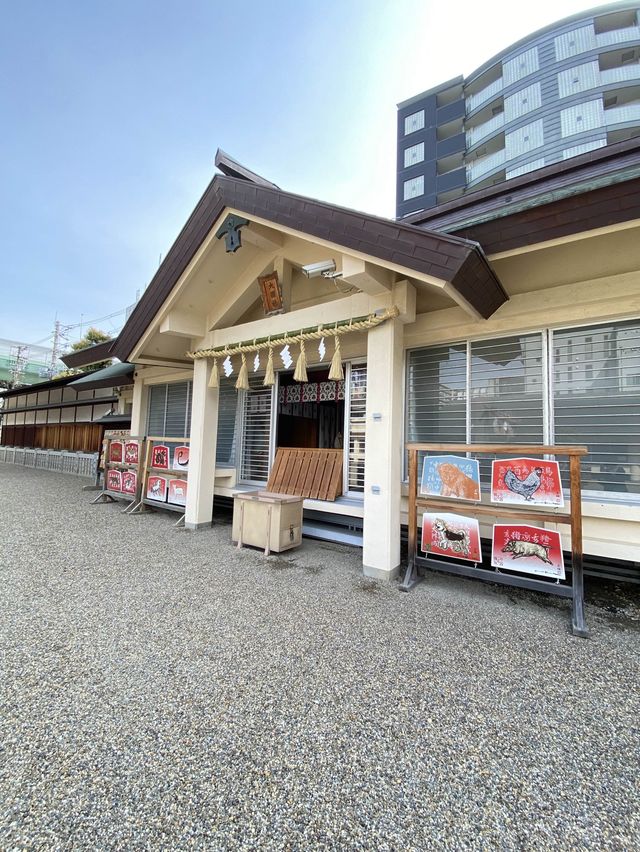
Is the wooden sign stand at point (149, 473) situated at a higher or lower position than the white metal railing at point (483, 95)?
lower

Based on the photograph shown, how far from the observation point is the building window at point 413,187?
2280cm

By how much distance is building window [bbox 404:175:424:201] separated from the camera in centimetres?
2280

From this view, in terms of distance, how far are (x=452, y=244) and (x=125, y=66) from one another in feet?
42.1


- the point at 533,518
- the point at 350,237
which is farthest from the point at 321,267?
the point at 533,518

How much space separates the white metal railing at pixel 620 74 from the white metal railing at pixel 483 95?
5214mm

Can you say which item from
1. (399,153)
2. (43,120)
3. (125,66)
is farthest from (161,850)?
(399,153)

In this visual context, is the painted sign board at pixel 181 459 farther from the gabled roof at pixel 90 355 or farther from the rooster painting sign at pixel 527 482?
the rooster painting sign at pixel 527 482

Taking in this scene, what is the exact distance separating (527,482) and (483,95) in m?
27.9

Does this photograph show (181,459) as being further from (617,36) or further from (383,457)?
(617,36)

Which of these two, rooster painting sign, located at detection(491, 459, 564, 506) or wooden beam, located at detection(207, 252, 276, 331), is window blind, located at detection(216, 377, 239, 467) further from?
rooster painting sign, located at detection(491, 459, 564, 506)

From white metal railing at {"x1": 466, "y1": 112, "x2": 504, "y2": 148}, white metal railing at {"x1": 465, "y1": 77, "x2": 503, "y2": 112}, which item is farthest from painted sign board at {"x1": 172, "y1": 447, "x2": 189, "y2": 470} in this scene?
white metal railing at {"x1": 465, "y1": 77, "x2": 503, "y2": 112}

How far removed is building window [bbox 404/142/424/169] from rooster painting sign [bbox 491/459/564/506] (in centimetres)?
2657

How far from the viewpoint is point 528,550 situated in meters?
3.30

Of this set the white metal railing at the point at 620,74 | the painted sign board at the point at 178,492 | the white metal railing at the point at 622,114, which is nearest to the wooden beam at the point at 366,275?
the painted sign board at the point at 178,492
